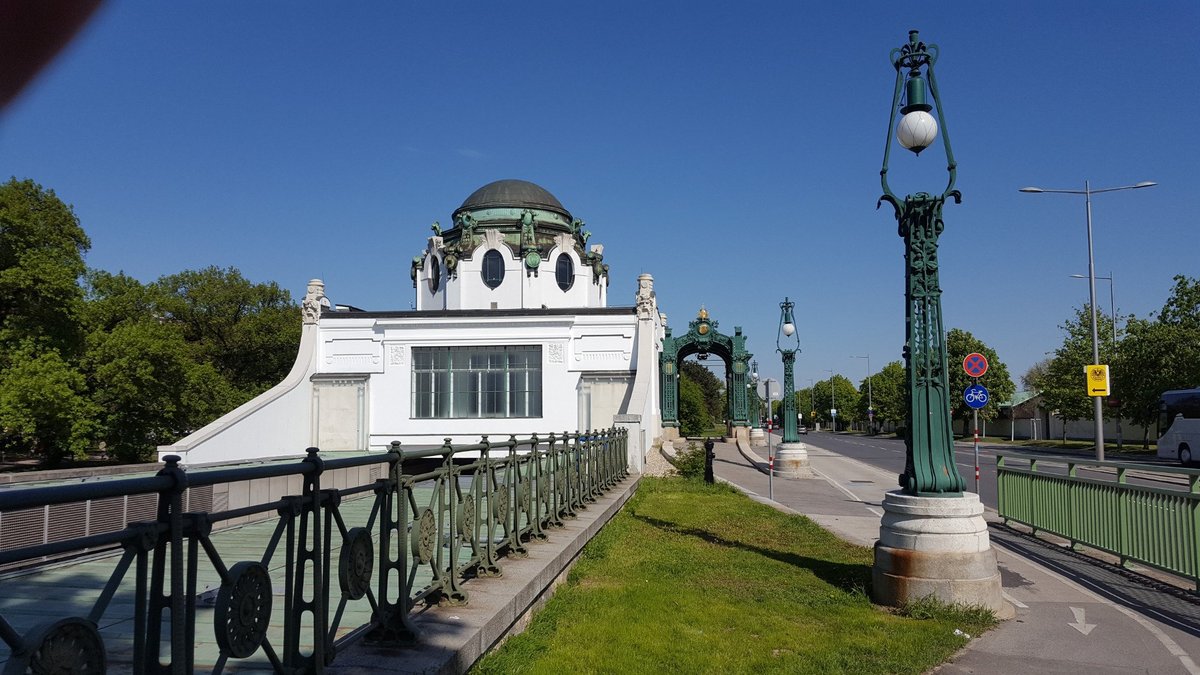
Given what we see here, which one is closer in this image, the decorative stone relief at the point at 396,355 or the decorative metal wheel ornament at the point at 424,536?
the decorative metal wheel ornament at the point at 424,536

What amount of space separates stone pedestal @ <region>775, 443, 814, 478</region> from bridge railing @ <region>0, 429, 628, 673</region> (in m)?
19.7

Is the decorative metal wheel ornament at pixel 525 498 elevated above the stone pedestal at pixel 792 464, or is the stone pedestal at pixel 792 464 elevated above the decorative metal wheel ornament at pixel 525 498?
the decorative metal wheel ornament at pixel 525 498

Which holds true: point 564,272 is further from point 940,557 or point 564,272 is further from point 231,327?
point 940,557

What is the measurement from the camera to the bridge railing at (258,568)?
2367mm

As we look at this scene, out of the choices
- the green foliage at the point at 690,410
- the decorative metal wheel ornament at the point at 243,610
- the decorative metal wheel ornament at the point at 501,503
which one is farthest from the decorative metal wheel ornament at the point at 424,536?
the green foliage at the point at 690,410

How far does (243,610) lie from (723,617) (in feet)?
15.8

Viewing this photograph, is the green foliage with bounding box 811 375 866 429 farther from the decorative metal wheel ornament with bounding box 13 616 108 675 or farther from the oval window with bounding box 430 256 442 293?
the decorative metal wheel ornament with bounding box 13 616 108 675

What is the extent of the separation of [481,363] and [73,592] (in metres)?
27.9

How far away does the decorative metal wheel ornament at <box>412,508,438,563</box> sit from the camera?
498cm

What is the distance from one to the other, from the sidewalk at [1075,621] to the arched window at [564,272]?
90.7 ft

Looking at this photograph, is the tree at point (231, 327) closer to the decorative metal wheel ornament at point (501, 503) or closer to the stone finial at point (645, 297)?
the stone finial at point (645, 297)

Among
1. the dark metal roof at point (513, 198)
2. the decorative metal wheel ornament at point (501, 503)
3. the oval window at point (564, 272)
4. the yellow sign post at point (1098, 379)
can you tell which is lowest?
the decorative metal wheel ornament at point (501, 503)

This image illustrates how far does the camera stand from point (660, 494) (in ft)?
59.7

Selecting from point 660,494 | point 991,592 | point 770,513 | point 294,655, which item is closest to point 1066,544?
point 770,513
